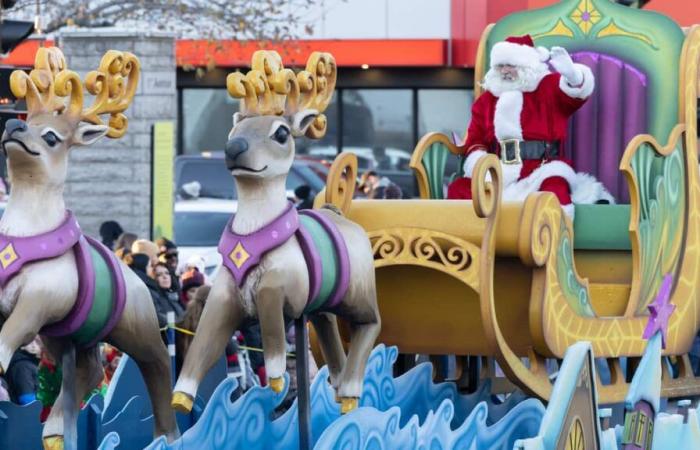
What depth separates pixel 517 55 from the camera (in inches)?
343

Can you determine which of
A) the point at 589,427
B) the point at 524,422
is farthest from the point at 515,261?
the point at 589,427

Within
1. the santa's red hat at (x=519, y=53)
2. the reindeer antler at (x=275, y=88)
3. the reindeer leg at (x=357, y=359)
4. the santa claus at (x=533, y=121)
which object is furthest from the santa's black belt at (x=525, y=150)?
the reindeer antler at (x=275, y=88)

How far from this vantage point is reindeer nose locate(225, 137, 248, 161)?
19.5ft

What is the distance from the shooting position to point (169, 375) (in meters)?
6.26

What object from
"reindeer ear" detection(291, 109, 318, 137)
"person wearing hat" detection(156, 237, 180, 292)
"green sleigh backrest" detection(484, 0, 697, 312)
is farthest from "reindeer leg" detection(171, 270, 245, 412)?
"person wearing hat" detection(156, 237, 180, 292)

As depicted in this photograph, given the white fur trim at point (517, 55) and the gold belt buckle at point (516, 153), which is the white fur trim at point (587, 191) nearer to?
the gold belt buckle at point (516, 153)

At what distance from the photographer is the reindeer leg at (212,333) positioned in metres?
5.93

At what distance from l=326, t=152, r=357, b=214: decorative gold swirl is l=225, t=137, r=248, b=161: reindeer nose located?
153cm

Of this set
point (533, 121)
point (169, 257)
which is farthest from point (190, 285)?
point (533, 121)

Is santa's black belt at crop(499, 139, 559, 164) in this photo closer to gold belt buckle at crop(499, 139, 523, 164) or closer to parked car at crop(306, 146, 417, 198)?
gold belt buckle at crop(499, 139, 523, 164)

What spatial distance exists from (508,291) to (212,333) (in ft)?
7.49

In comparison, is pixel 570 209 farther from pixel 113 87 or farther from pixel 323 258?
pixel 113 87

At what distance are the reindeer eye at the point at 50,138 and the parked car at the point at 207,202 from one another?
25.3 feet

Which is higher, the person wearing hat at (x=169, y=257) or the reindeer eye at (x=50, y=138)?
the reindeer eye at (x=50, y=138)
